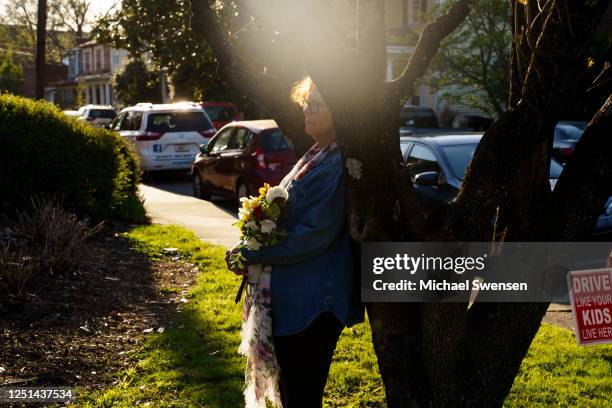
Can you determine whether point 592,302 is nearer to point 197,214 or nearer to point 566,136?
point 197,214

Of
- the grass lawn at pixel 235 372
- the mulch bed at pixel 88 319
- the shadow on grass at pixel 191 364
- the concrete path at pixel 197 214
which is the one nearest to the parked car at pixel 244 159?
the concrete path at pixel 197 214

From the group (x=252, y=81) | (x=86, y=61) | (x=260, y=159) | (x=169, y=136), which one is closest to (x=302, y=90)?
(x=252, y=81)

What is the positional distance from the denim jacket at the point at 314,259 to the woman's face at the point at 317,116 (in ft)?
0.37

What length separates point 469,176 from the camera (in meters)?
3.12

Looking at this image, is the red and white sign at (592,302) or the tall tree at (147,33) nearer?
the red and white sign at (592,302)

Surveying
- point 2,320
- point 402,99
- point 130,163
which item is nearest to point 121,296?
point 2,320

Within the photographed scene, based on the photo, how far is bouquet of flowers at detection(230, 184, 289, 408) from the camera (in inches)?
130

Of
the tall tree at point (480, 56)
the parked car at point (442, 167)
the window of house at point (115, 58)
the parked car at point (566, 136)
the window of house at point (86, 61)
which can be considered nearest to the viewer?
the parked car at point (442, 167)

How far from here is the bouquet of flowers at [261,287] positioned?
3.31m

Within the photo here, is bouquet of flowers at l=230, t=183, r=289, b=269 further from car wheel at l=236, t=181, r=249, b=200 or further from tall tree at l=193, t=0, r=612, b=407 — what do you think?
car wheel at l=236, t=181, r=249, b=200

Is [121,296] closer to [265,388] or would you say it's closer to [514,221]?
[265,388]

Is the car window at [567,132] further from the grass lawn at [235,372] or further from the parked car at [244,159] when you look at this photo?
the grass lawn at [235,372]

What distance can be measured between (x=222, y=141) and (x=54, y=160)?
5722 mm

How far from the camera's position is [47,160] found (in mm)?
9164
